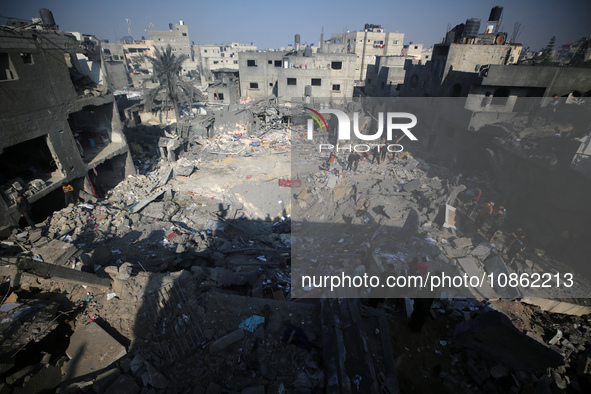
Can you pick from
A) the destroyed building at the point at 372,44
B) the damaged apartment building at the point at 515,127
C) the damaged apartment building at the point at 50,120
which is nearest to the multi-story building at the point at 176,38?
the destroyed building at the point at 372,44

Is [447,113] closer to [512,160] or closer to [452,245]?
[512,160]

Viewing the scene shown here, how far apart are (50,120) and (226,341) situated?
10211 mm

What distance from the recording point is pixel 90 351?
433 cm

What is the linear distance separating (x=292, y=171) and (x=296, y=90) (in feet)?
46.4

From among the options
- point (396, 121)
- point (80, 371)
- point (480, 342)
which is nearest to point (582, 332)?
point (480, 342)

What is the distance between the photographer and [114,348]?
4395 mm

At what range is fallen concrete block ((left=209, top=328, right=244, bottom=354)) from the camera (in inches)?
177

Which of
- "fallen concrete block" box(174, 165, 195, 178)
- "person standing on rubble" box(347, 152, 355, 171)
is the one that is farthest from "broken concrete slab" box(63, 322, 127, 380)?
"person standing on rubble" box(347, 152, 355, 171)

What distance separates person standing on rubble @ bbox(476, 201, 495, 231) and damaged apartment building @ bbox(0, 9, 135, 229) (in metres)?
15.1

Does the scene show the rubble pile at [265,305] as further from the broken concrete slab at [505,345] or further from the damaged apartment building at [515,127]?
the damaged apartment building at [515,127]

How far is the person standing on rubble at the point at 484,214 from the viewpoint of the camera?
9.24 metres

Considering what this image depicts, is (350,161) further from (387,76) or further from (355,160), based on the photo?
(387,76)

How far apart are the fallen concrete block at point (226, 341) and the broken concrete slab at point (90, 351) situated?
4.69 ft

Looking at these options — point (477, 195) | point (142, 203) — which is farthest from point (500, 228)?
point (142, 203)
